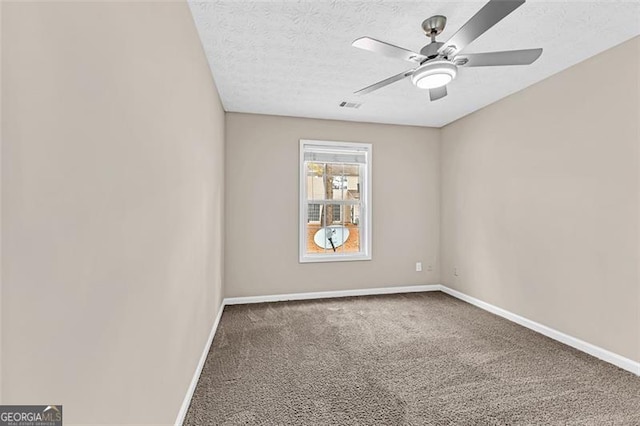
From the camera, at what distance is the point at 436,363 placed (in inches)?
94.3

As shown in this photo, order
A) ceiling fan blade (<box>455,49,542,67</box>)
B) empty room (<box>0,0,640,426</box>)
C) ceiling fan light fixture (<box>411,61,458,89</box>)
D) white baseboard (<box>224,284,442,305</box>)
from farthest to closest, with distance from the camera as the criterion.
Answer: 1. white baseboard (<box>224,284,442,305</box>)
2. ceiling fan light fixture (<box>411,61,458,89</box>)
3. ceiling fan blade (<box>455,49,542,67</box>)
4. empty room (<box>0,0,640,426</box>)

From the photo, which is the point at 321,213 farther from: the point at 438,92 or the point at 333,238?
the point at 438,92

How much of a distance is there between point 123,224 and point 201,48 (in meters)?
1.89

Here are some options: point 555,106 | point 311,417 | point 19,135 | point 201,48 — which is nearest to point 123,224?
point 19,135

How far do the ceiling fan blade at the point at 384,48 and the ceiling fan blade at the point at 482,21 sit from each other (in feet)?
0.57

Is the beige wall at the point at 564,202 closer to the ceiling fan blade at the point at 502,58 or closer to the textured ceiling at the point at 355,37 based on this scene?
the textured ceiling at the point at 355,37

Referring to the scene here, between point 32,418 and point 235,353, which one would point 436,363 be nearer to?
point 235,353

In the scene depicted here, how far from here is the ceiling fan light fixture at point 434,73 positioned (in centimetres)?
205

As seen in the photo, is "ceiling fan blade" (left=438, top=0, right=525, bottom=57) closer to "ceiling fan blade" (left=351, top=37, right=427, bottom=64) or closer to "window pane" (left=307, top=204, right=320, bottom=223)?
"ceiling fan blade" (left=351, top=37, right=427, bottom=64)

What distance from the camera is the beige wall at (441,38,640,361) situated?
7.64 feet

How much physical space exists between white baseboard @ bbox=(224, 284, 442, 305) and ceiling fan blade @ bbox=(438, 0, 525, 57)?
10.7 ft

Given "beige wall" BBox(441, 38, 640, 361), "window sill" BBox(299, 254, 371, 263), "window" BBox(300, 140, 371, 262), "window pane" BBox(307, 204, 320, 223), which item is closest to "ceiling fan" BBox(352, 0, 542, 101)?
"beige wall" BBox(441, 38, 640, 361)

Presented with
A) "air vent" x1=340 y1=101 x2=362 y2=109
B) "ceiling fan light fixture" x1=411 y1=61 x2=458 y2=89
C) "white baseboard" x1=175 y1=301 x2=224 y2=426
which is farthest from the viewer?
"air vent" x1=340 y1=101 x2=362 y2=109

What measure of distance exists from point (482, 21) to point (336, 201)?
300cm
